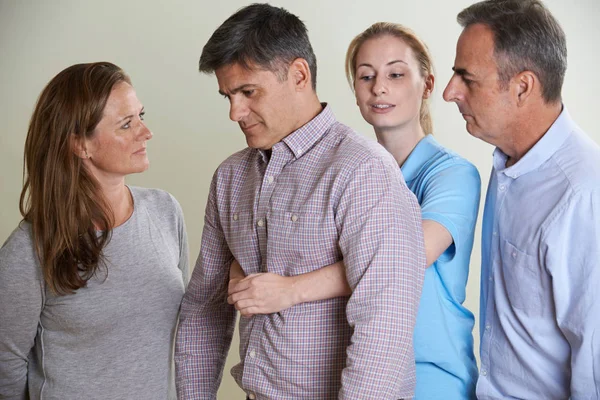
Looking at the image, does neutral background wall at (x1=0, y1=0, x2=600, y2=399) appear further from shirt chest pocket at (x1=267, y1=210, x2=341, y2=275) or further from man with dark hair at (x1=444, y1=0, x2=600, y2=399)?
shirt chest pocket at (x1=267, y1=210, x2=341, y2=275)

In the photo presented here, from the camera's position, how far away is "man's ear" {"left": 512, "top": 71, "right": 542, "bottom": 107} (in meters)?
1.75

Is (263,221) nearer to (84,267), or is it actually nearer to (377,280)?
(377,280)

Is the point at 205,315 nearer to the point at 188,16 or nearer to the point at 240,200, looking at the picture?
the point at 240,200

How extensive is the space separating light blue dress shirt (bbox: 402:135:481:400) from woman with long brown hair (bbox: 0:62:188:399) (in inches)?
31.3

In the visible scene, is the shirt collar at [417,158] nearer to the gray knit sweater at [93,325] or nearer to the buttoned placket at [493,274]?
the buttoned placket at [493,274]

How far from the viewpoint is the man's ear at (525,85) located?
5.74ft

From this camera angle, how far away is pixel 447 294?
1.90 meters

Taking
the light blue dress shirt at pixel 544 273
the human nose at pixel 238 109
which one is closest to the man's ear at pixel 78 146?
the human nose at pixel 238 109

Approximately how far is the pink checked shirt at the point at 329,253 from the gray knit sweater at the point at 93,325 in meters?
0.47

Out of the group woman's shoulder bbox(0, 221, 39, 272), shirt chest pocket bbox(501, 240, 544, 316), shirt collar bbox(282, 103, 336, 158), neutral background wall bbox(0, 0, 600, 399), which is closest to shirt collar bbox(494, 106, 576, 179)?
shirt chest pocket bbox(501, 240, 544, 316)

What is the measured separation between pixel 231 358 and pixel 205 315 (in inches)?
73.9

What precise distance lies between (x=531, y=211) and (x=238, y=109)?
2.31 ft

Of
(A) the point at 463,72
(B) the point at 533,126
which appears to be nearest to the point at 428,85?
(A) the point at 463,72

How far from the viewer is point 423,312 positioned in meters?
1.84
